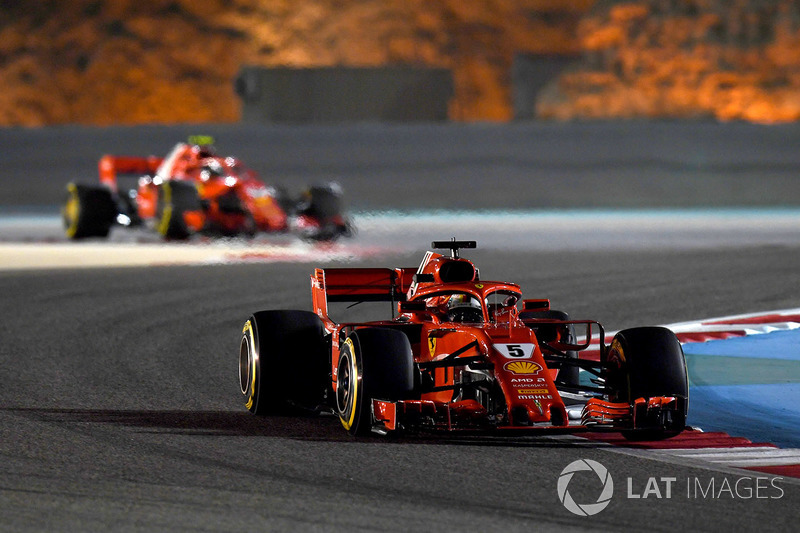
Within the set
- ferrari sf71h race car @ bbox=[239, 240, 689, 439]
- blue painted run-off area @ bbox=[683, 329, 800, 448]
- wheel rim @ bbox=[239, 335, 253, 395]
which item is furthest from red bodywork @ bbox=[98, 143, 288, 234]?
wheel rim @ bbox=[239, 335, 253, 395]

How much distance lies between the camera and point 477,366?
24.2ft

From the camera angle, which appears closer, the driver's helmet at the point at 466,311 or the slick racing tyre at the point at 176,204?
the driver's helmet at the point at 466,311

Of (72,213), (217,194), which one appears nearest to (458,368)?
(217,194)

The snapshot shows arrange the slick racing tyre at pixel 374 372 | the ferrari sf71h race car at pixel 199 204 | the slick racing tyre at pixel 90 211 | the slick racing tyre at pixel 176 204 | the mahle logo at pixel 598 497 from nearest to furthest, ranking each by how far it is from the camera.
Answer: the mahle logo at pixel 598 497 < the slick racing tyre at pixel 374 372 < the slick racing tyre at pixel 176 204 < the ferrari sf71h race car at pixel 199 204 < the slick racing tyre at pixel 90 211

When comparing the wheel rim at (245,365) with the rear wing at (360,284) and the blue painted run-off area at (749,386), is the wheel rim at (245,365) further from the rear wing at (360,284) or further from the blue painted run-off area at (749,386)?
the blue painted run-off area at (749,386)

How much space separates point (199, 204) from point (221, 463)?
41.9ft

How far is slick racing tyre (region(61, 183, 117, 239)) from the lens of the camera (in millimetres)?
20094

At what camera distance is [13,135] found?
83.9ft

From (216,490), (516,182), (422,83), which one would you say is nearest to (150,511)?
(216,490)

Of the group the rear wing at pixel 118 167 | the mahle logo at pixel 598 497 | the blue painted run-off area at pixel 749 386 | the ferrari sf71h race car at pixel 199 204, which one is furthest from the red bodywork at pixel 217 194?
the mahle logo at pixel 598 497

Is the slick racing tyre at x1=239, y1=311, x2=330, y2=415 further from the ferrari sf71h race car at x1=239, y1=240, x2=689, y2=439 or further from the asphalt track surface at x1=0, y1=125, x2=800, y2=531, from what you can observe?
the asphalt track surface at x1=0, y1=125, x2=800, y2=531

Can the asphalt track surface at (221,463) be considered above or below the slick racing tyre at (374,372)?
below

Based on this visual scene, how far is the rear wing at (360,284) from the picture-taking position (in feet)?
30.0

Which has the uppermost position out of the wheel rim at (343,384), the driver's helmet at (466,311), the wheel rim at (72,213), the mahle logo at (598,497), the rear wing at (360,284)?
the wheel rim at (72,213)
